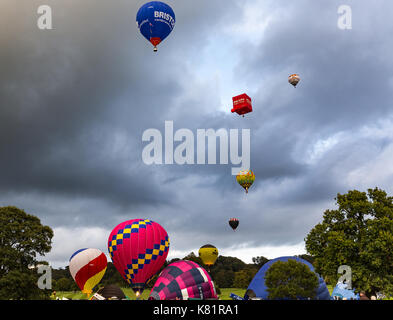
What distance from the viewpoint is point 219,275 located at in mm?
129125

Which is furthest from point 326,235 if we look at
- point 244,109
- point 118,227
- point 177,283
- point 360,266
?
point 244,109

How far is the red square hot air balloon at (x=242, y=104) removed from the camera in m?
57.3

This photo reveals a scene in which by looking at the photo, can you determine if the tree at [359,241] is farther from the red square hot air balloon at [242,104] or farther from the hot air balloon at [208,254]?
the hot air balloon at [208,254]

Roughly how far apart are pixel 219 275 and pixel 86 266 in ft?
276

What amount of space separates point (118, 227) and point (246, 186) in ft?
99.5

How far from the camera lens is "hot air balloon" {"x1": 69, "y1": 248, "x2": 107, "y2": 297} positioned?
171 feet

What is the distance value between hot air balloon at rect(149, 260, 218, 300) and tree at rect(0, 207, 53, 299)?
1360cm

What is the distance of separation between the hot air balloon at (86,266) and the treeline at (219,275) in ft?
123

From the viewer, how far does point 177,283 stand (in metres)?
33.1

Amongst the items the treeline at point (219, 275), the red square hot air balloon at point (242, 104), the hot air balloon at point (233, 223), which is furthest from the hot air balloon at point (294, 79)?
the treeline at point (219, 275)

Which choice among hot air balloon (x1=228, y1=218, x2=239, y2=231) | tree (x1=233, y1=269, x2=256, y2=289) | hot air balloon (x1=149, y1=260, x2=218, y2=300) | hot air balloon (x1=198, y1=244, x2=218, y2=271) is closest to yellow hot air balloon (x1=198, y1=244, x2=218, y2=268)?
hot air balloon (x1=198, y1=244, x2=218, y2=271)

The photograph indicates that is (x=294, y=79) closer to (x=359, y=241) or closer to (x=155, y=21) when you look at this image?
(x=155, y=21)

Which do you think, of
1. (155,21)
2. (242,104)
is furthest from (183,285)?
(242,104)
